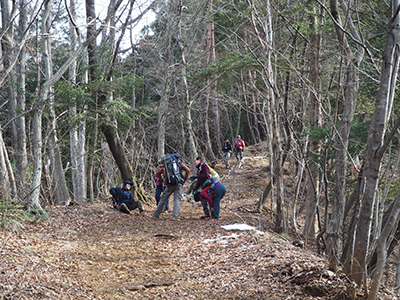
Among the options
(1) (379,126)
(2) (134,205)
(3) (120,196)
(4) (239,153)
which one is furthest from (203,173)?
(4) (239,153)

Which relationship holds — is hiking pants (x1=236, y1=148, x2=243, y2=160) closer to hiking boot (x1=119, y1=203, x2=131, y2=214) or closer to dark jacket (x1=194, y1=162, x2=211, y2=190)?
hiking boot (x1=119, y1=203, x2=131, y2=214)

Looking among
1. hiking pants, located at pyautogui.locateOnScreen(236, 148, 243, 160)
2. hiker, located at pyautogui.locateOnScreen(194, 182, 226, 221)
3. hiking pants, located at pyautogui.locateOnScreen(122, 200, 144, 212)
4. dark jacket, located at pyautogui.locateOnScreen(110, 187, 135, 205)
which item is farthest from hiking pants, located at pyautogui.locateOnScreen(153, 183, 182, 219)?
hiking pants, located at pyautogui.locateOnScreen(236, 148, 243, 160)

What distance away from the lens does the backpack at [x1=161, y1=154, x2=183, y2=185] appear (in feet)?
32.0

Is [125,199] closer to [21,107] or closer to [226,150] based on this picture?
[21,107]

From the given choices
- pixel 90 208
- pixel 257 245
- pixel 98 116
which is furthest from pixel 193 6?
pixel 257 245

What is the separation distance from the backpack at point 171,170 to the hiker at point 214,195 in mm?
709

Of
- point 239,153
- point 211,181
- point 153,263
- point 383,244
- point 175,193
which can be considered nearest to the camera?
point 383,244

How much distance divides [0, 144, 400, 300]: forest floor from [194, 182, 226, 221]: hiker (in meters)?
0.43

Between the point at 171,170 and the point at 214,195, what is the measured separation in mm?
1292

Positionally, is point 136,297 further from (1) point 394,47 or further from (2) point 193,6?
(2) point 193,6

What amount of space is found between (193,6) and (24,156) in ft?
39.1

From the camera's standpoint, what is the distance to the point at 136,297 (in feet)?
15.8

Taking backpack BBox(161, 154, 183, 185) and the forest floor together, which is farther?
backpack BBox(161, 154, 183, 185)

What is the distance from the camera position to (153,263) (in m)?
6.36
